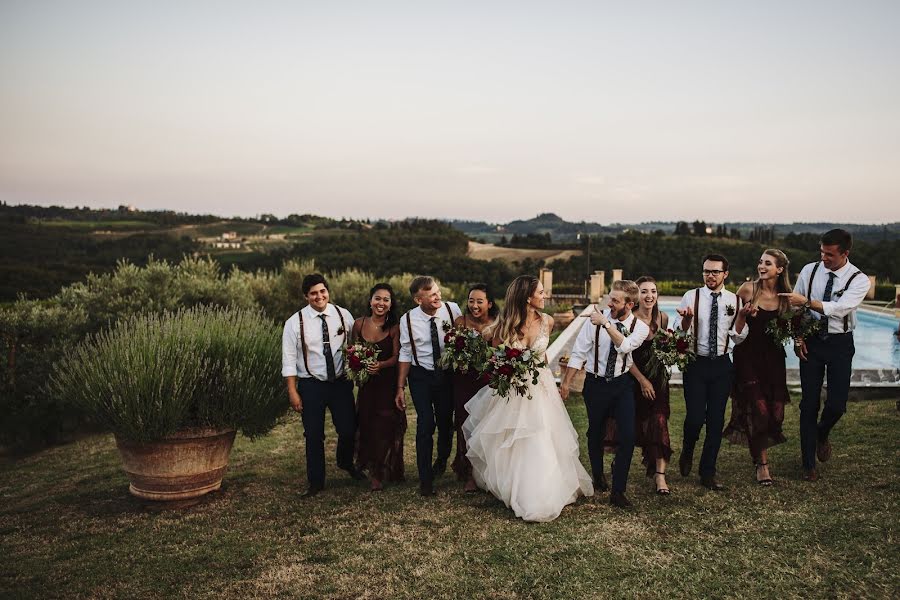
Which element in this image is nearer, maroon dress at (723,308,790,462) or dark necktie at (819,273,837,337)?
dark necktie at (819,273,837,337)

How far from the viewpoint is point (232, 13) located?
1599 centimetres

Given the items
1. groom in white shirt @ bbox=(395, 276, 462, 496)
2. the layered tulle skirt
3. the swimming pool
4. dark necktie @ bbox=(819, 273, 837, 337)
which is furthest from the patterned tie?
the swimming pool

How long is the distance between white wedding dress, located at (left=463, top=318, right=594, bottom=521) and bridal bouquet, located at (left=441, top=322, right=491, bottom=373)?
0.27m

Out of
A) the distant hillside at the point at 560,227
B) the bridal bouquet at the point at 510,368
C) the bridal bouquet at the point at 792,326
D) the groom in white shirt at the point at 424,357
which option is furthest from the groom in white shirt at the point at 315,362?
the distant hillside at the point at 560,227

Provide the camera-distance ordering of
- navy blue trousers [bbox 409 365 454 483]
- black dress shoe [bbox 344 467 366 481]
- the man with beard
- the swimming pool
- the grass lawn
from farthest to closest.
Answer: the swimming pool < black dress shoe [bbox 344 467 366 481] < navy blue trousers [bbox 409 365 454 483] < the man with beard < the grass lawn

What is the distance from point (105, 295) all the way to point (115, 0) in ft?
28.6

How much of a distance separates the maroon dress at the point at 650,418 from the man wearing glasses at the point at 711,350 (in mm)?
208

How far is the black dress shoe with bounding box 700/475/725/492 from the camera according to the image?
5.21 metres

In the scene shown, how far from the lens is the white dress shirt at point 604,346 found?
484 centimetres

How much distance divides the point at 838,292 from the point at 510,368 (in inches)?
109

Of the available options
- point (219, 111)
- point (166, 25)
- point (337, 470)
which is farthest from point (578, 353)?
point (219, 111)

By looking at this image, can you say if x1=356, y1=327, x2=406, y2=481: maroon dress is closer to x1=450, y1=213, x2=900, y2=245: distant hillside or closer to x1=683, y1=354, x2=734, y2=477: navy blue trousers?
x1=683, y1=354, x2=734, y2=477: navy blue trousers

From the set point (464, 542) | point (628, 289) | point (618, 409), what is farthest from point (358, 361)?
point (628, 289)

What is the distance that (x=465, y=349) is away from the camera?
5016 mm
